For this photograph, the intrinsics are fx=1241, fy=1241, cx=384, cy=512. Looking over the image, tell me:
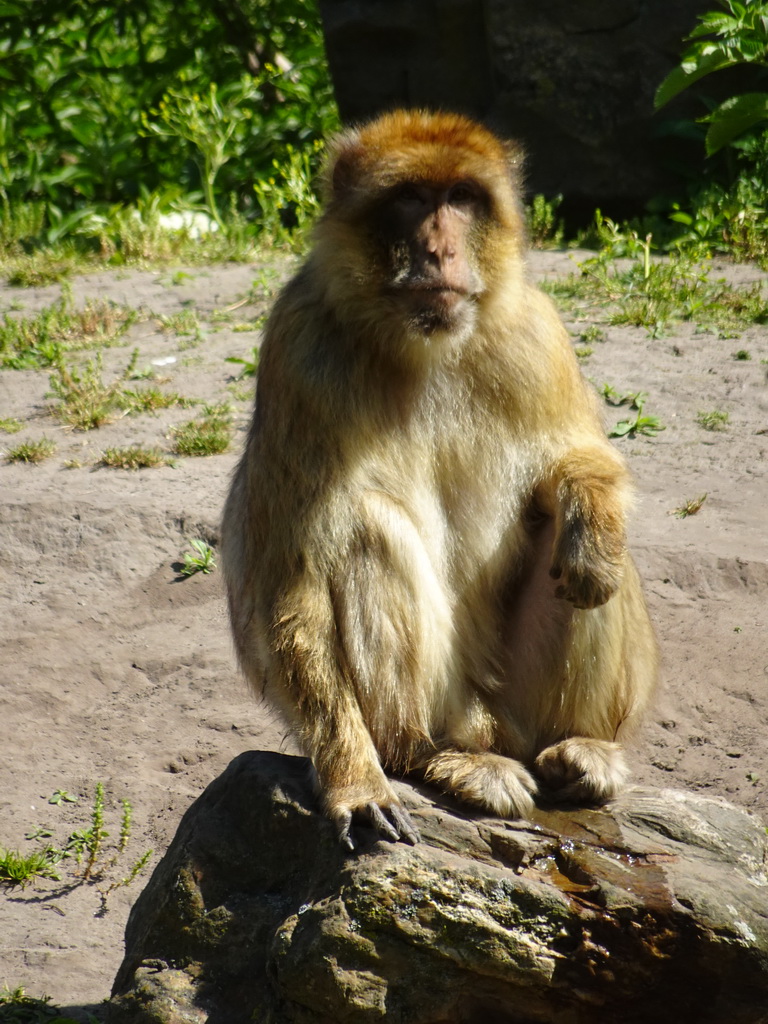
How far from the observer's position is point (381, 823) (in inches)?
140

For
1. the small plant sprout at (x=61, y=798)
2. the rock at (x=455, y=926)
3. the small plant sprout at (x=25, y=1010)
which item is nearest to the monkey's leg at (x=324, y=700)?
the rock at (x=455, y=926)

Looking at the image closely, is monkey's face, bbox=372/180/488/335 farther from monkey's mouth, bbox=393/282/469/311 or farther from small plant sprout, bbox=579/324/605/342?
small plant sprout, bbox=579/324/605/342

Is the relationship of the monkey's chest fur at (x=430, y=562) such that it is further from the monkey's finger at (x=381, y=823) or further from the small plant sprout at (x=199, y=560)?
the small plant sprout at (x=199, y=560)

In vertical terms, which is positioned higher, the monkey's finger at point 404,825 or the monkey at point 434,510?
the monkey at point 434,510

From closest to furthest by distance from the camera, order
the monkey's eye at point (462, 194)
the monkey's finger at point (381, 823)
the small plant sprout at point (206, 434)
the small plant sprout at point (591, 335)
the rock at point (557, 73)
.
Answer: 1. the monkey's finger at point (381, 823)
2. the monkey's eye at point (462, 194)
3. the small plant sprout at point (206, 434)
4. the small plant sprout at point (591, 335)
5. the rock at point (557, 73)

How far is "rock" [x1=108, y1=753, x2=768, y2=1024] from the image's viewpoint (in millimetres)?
3357

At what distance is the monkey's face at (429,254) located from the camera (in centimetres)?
389

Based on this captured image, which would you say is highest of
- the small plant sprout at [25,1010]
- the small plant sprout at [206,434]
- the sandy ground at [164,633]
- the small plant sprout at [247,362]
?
the small plant sprout at [247,362]

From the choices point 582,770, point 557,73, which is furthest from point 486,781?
point 557,73

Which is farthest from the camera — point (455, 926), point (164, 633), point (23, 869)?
point (164, 633)

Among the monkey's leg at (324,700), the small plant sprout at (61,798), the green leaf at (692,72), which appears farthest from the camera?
the green leaf at (692,72)

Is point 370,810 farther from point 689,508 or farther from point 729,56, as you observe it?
point 729,56

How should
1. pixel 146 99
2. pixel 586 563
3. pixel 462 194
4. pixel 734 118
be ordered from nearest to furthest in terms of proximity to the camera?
pixel 586 563, pixel 462 194, pixel 734 118, pixel 146 99

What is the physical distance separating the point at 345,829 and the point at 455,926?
424 millimetres
